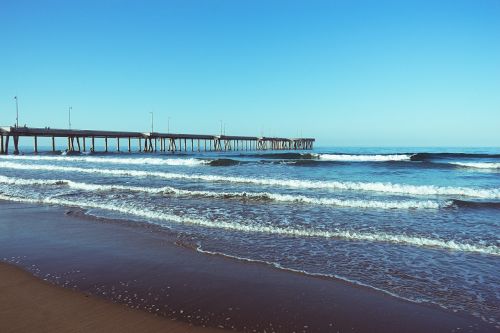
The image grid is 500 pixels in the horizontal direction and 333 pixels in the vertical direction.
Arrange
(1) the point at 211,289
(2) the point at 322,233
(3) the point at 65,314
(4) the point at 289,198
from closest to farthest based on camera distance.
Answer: (3) the point at 65,314
(1) the point at 211,289
(2) the point at 322,233
(4) the point at 289,198

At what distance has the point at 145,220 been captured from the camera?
27.1ft

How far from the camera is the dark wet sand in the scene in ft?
11.1

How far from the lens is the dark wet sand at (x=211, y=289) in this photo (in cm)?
338

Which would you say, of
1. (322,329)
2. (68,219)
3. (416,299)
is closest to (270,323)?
(322,329)

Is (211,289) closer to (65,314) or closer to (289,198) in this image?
(65,314)

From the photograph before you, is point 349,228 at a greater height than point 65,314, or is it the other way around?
point 65,314

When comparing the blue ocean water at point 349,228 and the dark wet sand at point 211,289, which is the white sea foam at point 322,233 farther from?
the dark wet sand at point 211,289

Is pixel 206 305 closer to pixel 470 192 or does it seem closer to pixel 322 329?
pixel 322 329

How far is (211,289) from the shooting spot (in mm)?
4121

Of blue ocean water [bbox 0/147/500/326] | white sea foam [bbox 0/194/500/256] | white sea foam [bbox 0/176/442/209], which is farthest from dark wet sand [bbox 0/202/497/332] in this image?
white sea foam [bbox 0/176/442/209]

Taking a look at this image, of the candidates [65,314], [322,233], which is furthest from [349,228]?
[65,314]

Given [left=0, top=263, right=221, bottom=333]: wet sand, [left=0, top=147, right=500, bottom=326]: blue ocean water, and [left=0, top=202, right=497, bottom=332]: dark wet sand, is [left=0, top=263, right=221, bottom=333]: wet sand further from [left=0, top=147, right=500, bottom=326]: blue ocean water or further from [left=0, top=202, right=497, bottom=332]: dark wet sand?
[left=0, top=147, right=500, bottom=326]: blue ocean water

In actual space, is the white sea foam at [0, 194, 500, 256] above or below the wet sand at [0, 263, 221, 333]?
below

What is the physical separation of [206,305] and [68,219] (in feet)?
19.2
